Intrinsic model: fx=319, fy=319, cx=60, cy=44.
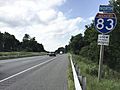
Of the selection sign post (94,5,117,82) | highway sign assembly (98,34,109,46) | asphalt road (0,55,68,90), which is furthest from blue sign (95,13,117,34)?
asphalt road (0,55,68,90)

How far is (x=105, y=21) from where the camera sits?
14.4m

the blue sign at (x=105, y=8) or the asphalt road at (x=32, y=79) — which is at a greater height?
the blue sign at (x=105, y=8)

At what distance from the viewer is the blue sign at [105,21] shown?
1429 centimetres

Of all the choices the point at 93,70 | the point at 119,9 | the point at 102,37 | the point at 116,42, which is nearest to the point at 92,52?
the point at 116,42

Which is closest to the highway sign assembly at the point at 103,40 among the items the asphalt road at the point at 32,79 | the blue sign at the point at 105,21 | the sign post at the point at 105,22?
the sign post at the point at 105,22

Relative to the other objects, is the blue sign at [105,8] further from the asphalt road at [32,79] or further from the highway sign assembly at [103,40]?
the asphalt road at [32,79]

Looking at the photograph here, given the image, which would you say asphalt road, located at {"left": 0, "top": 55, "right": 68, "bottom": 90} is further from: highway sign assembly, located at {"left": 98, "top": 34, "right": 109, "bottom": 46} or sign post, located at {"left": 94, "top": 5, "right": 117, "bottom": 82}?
sign post, located at {"left": 94, "top": 5, "right": 117, "bottom": 82}

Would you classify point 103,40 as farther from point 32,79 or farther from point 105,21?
point 32,79

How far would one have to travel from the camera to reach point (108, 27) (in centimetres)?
1430

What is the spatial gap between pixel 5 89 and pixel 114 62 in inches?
1669

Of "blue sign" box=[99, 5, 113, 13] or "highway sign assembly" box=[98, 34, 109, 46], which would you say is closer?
"highway sign assembly" box=[98, 34, 109, 46]

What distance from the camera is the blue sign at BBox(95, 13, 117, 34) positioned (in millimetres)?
14289

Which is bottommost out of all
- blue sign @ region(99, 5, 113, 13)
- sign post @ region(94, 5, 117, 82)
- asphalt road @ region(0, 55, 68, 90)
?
asphalt road @ region(0, 55, 68, 90)

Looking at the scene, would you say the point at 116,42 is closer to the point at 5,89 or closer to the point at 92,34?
the point at 92,34
